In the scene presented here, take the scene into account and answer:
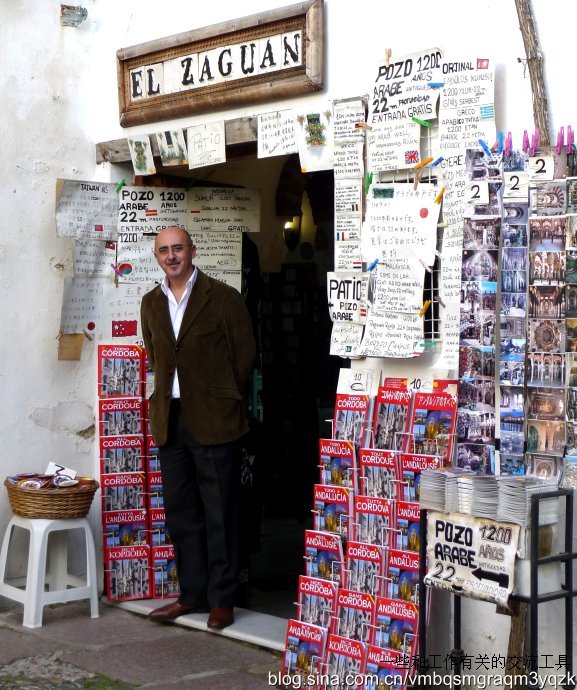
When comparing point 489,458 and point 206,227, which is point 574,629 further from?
point 206,227

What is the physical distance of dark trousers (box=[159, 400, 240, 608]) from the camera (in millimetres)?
5504

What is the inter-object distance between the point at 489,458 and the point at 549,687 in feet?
2.90

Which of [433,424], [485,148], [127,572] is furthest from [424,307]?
[127,572]

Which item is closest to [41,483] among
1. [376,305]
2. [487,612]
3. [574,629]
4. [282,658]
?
[282,658]

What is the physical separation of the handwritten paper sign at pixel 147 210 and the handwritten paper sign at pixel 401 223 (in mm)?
1818

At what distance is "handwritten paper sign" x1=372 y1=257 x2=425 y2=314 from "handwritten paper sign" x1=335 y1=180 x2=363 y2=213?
0.98 ft

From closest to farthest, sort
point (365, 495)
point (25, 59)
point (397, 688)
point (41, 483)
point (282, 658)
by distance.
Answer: point (397, 688) < point (365, 495) < point (282, 658) < point (41, 483) < point (25, 59)

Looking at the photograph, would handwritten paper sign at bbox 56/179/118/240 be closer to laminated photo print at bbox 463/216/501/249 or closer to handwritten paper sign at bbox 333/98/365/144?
handwritten paper sign at bbox 333/98/365/144

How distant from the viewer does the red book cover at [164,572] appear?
6062 millimetres

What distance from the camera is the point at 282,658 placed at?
5.11 m

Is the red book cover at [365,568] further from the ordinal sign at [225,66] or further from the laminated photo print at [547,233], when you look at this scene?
the ordinal sign at [225,66]

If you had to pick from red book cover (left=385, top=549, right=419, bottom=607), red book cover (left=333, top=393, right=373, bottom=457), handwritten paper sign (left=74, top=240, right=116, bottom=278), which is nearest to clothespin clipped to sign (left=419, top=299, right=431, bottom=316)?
red book cover (left=333, top=393, right=373, bottom=457)

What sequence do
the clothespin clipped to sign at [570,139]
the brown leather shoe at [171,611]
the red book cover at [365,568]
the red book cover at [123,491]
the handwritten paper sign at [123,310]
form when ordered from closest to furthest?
the clothespin clipped to sign at [570,139], the red book cover at [365,568], the brown leather shoe at [171,611], the red book cover at [123,491], the handwritten paper sign at [123,310]

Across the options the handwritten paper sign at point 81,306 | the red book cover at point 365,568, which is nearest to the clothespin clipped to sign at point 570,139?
the red book cover at point 365,568
